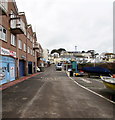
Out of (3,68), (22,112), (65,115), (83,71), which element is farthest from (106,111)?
(83,71)

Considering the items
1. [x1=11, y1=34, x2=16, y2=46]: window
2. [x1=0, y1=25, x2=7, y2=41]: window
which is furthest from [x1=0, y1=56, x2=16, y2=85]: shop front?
[x1=11, y1=34, x2=16, y2=46]: window

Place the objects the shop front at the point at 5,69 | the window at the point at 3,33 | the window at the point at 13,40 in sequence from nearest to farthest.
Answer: the shop front at the point at 5,69 < the window at the point at 3,33 < the window at the point at 13,40

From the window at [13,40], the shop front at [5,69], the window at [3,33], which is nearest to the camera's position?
the shop front at [5,69]

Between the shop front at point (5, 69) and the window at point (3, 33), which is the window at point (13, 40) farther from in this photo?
the shop front at point (5, 69)

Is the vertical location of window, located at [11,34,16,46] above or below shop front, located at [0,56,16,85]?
above

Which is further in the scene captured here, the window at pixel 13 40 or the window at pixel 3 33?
the window at pixel 13 40

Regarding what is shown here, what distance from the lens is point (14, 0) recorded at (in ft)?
48.5

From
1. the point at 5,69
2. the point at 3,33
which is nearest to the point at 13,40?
the point at 3,33

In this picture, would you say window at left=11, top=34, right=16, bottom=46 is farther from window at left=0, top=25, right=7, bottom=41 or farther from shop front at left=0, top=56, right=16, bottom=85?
shop front at left=0, top=56, right=16, bottom=85

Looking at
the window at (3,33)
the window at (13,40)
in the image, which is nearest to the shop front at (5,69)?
the window at (3,33)

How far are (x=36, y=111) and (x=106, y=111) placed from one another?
10.7 feet

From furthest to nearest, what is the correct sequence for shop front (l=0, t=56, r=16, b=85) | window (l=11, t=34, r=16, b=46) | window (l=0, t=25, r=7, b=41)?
window (l=11, t=34, r=16, b=46) → window (l=0, t=25, r=7, b=41) → shop front (l=0, t=56, r=16, b=85)

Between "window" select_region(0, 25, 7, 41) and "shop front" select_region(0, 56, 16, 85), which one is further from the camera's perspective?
"window" select_region(0, 25, 7, 41)

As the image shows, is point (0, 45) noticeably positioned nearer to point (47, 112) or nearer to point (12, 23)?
point (12, 23)
